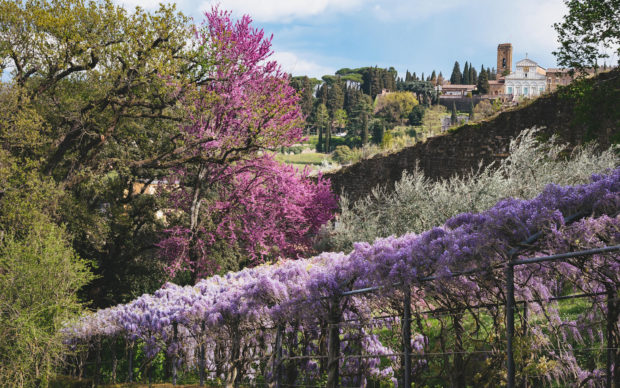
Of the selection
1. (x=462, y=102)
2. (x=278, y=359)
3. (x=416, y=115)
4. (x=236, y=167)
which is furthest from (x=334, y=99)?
(x=278, y=359)

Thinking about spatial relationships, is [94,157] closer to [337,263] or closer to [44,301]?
[44,301]

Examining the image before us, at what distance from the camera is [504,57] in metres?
143

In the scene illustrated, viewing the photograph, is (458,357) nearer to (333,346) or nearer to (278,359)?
(333,346)

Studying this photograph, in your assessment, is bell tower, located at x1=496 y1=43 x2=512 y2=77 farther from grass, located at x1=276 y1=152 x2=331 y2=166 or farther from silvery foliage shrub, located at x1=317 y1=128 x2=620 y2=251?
silvery foliage shrub, located at x1=317 y1=128 x2=620 y2=251

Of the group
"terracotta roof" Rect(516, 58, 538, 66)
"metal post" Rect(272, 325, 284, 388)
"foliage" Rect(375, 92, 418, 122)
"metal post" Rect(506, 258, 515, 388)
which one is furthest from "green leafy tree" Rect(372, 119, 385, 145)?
"metal post" Rect(506, 258, 515, 388)

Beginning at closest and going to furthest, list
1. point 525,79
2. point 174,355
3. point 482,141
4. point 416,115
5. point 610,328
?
point 610,328 → point 174,355 → point 482,141 → point 416,115 → point 525,79

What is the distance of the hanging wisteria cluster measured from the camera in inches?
230

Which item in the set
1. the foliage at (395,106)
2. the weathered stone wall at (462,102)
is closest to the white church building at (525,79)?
the weathered stone wall at (462,102)

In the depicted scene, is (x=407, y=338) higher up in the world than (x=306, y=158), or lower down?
lower down

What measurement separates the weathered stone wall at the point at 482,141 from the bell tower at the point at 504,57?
125594 mm

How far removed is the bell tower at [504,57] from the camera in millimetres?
141000

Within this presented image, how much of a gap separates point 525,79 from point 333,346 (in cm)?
11196

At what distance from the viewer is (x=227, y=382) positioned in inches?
425

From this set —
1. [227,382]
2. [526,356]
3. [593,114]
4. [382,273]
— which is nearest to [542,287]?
[526,356]
